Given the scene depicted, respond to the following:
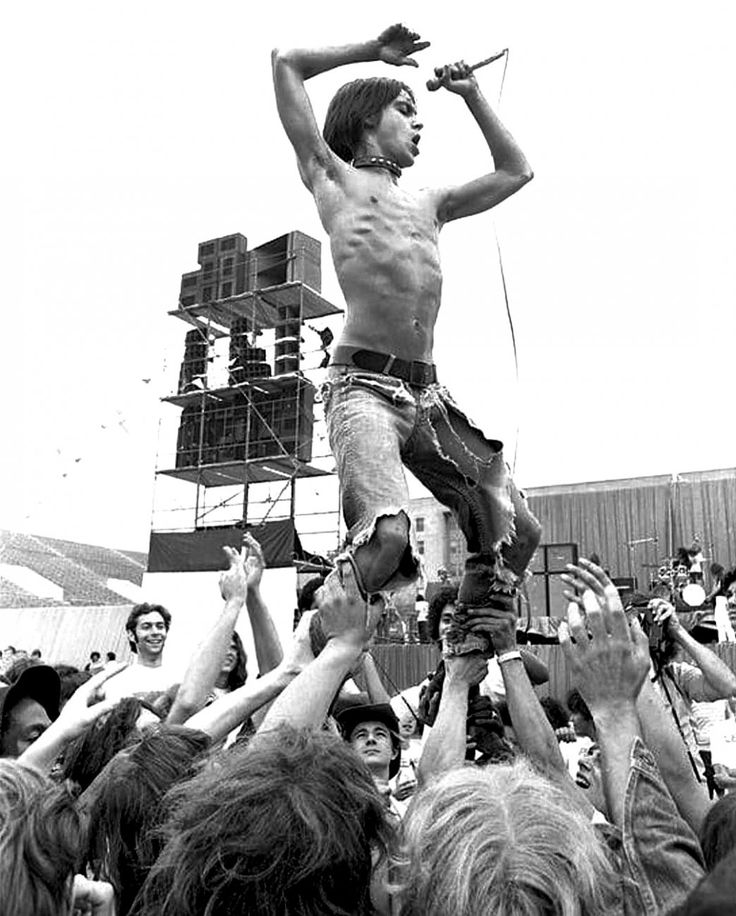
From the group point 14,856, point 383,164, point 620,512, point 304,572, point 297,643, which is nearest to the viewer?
point 14,856


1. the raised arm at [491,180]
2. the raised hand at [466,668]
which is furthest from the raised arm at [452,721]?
the raised arm at [491,180]

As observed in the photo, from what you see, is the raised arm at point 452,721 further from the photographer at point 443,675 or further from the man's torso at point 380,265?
the man's torso at point 380,265

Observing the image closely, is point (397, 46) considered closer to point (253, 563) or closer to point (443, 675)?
point (253, 563)

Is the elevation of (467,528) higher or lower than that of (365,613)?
higher

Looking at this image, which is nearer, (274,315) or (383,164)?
(383,164)

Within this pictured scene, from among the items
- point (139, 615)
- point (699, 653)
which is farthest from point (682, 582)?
point (699, 653)

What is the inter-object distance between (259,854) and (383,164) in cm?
270

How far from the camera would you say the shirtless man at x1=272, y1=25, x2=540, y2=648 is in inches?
117

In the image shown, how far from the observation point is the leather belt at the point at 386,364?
304cm

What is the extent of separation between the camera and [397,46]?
2982 mm

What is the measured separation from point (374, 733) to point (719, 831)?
2044 mm

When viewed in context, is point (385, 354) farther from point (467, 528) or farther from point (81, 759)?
point (81, 759)

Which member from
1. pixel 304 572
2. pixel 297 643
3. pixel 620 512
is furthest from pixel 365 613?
pixel 620 512

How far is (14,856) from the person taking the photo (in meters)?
1.25
